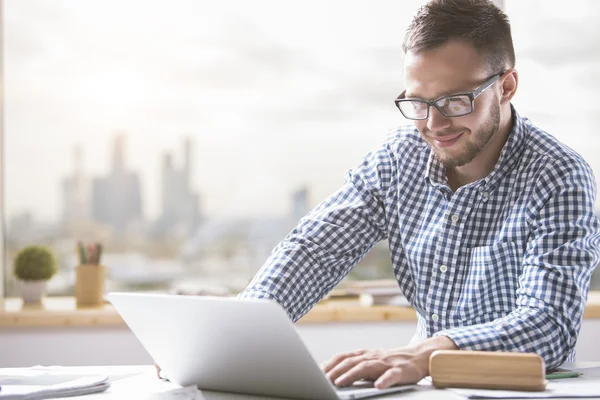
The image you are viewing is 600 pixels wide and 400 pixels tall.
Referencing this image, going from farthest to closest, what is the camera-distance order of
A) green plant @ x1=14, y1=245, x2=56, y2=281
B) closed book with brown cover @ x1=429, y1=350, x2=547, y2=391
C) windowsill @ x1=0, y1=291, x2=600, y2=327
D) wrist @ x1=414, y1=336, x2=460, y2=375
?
green plant @ x1=14, y1=245, x2=56, y2=281, windowsill @ x1=0, y1=291, x2=600, y2=327, wrist @ x1=414, y1=336, x2=460, y2=375, closed book with brown cover @ x1=429, y1=350, x2=547, y2=391

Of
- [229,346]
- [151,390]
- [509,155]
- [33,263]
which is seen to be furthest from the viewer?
[33,263]

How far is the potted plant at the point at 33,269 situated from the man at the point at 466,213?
1611 millimetres

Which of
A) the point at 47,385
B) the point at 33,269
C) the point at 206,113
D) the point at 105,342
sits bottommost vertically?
the point at 105,342

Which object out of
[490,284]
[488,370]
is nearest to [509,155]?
[490,284]

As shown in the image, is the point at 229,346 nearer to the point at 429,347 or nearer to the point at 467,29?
the point at 429,347

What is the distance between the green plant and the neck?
6.19ft

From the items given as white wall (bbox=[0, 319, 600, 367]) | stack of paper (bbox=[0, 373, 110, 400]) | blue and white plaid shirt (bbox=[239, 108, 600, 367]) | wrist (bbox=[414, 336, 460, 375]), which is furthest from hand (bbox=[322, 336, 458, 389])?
white wall (bbox=[0, 319, 600, 367])

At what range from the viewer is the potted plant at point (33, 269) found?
3.16 meters

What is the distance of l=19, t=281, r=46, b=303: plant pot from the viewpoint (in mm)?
3188

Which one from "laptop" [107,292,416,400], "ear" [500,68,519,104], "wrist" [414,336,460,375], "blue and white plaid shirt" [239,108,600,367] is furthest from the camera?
"ear" [500,68,519,104]

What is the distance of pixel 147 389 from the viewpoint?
4.43 feet

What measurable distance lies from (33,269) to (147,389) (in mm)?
1990

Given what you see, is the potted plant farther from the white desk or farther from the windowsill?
the white desk

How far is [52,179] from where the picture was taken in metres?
3.38
